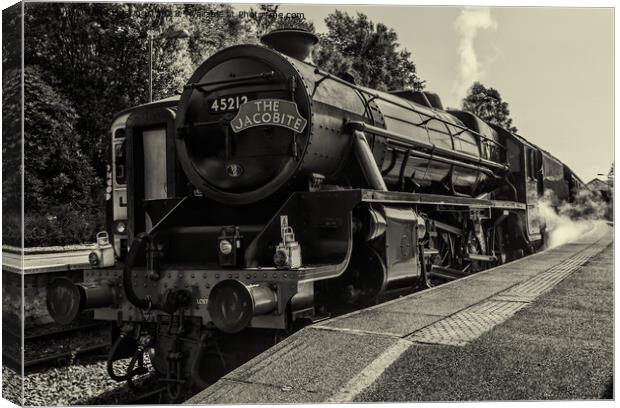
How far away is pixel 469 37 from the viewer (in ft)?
18.4

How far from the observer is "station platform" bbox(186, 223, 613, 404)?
3.75 metres

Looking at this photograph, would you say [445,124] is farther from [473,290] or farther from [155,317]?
[155,317]

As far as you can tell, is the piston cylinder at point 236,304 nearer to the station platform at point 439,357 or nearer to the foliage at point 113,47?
the station platform at point 439,357

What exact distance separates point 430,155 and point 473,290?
2036 millimetres

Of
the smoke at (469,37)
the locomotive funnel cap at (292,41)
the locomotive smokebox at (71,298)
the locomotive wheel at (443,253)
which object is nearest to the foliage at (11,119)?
the locomotive smokebox at (71,298)

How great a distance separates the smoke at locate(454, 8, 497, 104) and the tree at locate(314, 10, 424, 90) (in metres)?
0.56

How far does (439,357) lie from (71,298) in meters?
3.16

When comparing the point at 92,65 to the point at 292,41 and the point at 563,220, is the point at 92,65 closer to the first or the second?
the point at 292,41

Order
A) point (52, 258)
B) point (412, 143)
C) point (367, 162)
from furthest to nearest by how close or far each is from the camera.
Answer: point (52, 258)
point (412, 143)
point (367, 162)

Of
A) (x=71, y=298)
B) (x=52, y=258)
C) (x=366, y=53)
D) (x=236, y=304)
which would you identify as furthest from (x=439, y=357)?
(x=52, y=258)

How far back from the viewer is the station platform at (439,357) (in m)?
Result: 3.75

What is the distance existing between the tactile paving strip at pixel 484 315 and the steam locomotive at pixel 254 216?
899mm

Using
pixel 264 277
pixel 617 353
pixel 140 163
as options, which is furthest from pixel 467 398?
pixel 140 163

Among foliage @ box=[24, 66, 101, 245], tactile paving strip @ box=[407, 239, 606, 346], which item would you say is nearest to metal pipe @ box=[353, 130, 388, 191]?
tactile paving strip @ box=[407, 239, 606, 346]
